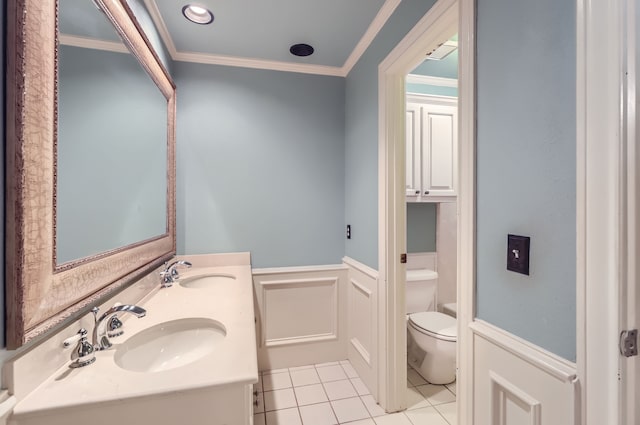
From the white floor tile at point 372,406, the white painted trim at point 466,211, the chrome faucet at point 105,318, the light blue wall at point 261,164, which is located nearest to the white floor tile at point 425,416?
the white floor tile at point 372,406

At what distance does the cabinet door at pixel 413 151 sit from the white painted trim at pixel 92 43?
188 centimetres

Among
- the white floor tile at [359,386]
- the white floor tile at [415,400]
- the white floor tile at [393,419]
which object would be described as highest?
the white floor tile at [359,386]

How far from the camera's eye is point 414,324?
2125 millimetres

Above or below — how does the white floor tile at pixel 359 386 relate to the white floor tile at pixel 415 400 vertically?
above

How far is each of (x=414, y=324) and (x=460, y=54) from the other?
5.82ft

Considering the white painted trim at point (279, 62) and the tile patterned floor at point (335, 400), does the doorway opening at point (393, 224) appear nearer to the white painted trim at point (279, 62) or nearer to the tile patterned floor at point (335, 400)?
the tile patterned floor at point (335, 400)

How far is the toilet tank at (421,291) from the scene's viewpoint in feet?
8.15

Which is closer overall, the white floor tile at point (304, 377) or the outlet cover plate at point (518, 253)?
the outlet cover plate at point (518, 253)

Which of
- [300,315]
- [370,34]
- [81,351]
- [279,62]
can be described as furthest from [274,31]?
[300,315]

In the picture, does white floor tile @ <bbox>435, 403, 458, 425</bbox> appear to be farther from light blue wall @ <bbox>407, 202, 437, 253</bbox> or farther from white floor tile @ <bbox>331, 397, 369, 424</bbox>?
light blue wall @ <bbox>407, 202, 437, 253</bbox>

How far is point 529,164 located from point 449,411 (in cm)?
169

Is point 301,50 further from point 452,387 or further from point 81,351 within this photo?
point 452,387

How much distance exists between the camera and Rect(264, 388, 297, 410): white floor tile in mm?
1822

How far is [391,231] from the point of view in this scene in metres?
1.73
